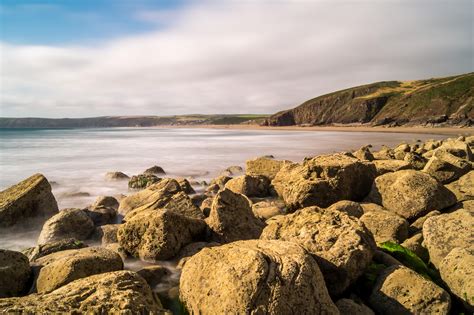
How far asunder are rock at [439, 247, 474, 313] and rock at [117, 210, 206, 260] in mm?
4550

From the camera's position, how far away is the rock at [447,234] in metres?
5.77

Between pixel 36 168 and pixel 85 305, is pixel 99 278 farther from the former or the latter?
pixel 36 168

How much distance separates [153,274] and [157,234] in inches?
41.1

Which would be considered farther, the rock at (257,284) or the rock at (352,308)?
the rock at (352,308)

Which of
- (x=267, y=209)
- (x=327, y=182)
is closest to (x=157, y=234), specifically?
(x=267, y=209)

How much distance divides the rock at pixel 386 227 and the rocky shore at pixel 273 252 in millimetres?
22

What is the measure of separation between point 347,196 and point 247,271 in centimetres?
591

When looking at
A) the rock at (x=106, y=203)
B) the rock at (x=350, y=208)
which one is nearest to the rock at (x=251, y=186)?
the rock at (x=106, y=203)

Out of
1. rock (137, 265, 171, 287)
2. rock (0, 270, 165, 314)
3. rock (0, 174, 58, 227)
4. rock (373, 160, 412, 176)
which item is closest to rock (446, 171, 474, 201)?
Answer: rock (373, 160, 412, 176)

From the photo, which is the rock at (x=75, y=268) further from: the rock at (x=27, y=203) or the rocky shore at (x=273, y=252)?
the rock at (x=27, y=203)

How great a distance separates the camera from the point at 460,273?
16.2 feet

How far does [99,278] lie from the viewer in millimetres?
4176

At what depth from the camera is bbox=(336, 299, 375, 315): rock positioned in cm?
439

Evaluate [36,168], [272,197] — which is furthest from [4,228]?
[36,168]
